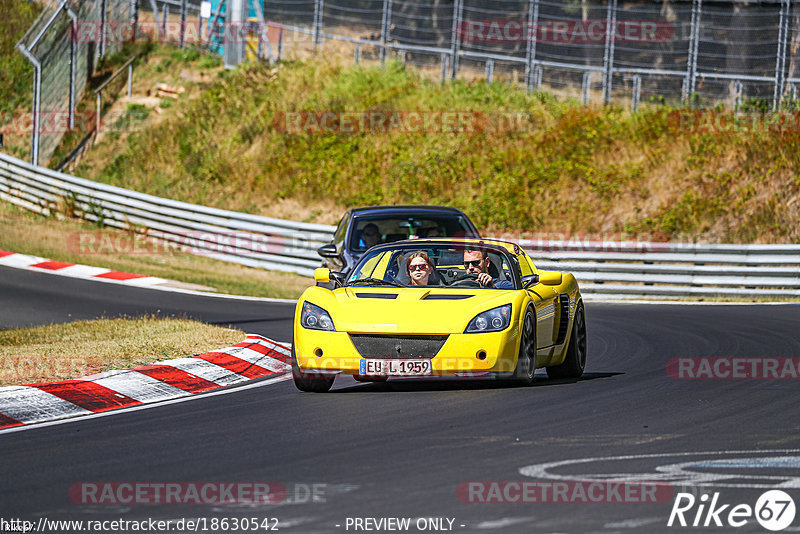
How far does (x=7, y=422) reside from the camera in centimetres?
857

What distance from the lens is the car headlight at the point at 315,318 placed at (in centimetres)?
991

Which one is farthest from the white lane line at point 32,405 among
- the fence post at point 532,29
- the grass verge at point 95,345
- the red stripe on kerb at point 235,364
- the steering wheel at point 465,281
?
the fence post at point 532,29

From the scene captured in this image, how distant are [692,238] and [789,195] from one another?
2.30 metres

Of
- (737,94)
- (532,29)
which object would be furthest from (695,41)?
(532,29)

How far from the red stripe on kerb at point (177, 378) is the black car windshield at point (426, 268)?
150cm

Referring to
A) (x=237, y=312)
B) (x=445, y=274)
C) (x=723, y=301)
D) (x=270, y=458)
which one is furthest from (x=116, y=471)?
(x=723, y=301)

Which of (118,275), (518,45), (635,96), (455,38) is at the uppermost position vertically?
(518,45)

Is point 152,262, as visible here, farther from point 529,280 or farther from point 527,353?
point 527,353

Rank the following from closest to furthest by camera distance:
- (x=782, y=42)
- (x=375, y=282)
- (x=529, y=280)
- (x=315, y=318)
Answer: (x=315, y=318) → (x=529, y=280) → (x=375, y=282) → (x=782, y=42)

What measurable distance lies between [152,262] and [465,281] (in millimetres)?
16503

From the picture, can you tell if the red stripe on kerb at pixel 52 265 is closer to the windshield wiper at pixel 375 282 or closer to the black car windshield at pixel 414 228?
the black car windshield at pixel 414 228

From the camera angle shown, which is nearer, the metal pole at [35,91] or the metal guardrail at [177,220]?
the metal guardrail at [177,220]

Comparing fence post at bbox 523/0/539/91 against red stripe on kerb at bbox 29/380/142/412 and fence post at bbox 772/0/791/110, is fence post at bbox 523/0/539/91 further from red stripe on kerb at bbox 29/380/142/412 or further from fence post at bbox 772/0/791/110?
red stripe on kerb at bbox 29/380/142/412

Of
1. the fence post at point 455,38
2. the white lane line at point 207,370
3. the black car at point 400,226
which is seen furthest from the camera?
the fence post at point 455,38
